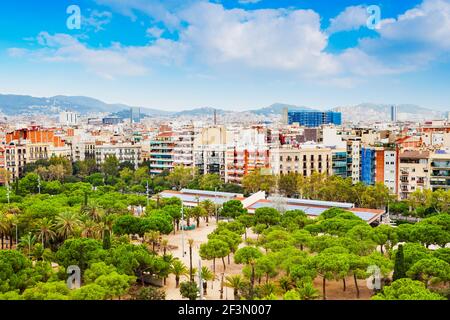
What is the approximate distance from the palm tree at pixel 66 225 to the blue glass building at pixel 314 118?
99.1 ft

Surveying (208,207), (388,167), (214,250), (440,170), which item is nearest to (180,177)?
(208,207)

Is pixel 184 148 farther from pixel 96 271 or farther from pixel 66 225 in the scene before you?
pixel 96 271

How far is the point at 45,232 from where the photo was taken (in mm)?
8328

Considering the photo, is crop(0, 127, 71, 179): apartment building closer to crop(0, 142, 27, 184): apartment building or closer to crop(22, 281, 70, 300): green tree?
crop(0, 142, 27, 184): apartment building

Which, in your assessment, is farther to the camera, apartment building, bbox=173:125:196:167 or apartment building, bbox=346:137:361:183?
apartment building, bbox=173:125:196:167

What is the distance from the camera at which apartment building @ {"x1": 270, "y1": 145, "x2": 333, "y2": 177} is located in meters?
15.8

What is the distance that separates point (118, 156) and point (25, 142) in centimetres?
380

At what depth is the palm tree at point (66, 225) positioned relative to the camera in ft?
27.5

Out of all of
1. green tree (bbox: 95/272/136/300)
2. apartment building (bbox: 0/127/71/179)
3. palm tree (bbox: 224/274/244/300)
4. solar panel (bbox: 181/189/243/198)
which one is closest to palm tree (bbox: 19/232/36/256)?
green tree (bbox: 95/272/136/300)

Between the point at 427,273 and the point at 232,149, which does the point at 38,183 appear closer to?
the point at 232,149

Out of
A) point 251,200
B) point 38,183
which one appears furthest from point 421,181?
point 38,183

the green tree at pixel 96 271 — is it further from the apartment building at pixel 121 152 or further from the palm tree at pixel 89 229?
the apartment building at pixel 121 152

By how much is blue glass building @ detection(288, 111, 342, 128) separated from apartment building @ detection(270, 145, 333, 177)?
21.7 metres

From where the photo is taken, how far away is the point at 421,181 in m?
14.0
